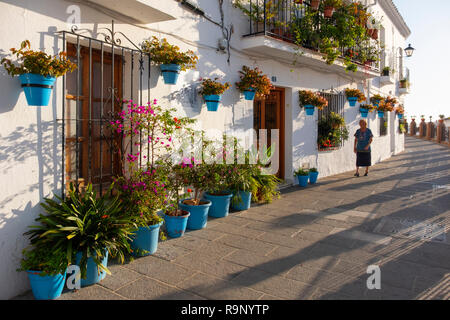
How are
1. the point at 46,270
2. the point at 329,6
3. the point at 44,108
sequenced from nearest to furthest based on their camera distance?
the point at 46,270
the point at 44,108
the point at 329,6

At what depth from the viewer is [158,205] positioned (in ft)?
13.7

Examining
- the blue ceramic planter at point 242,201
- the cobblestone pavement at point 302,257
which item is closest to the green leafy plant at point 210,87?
the blue ceramic planter at point 242,201

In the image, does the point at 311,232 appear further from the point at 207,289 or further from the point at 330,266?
the point at 207,289

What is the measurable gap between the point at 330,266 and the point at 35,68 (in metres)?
3.58

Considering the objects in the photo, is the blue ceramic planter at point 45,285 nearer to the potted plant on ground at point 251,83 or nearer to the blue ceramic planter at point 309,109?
the potted plant on ground at point 251,83

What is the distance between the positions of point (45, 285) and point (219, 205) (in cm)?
302

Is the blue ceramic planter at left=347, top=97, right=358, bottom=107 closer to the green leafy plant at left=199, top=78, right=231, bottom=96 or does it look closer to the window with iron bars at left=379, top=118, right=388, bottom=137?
the window with iron bars at left=379, top=118, right=388, bottom=137

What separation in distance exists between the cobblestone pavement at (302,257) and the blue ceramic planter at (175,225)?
107 millimetres

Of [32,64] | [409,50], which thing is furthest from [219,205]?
[409,50]

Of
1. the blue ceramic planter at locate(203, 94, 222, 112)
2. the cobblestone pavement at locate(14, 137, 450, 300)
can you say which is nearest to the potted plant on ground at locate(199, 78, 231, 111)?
the blue ceramic planter at locate(203, 94, 222, 112)

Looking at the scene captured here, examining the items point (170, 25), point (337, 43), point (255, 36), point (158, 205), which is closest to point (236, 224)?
point (158, 205)

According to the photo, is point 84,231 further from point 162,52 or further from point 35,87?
point 162,52

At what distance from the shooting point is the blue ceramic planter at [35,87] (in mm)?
3199

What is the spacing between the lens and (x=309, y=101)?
861cm
